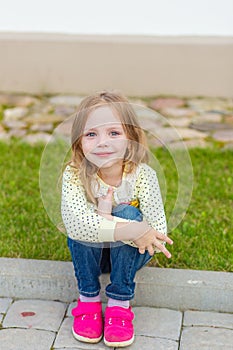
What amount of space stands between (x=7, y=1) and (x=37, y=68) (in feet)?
1.83

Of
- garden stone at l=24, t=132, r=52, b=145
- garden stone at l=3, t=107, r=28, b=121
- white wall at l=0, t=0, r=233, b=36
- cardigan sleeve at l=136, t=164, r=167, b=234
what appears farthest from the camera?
white wall at l=0, t=0, r=233, b=36

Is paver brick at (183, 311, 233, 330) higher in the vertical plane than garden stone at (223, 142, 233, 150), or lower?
higher

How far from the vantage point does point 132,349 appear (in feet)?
9.73

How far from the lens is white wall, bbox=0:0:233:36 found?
5.76 m

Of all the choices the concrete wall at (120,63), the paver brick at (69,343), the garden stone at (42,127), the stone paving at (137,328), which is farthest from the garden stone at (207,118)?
the paver brick at (69,343)

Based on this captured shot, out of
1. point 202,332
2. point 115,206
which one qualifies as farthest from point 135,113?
point 202,332

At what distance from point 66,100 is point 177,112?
875 mm

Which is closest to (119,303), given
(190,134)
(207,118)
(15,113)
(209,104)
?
(190,134)

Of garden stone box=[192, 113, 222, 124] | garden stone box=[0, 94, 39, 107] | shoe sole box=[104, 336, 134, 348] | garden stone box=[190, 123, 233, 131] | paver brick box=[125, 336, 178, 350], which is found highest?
shoe sole box=[104, 336, 134, 348]

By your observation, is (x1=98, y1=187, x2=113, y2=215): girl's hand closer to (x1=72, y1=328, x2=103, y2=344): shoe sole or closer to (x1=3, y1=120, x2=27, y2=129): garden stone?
(x1=72, y1=328, x2=103, y2=344): shoe sole

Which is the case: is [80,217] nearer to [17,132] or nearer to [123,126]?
[123,126]

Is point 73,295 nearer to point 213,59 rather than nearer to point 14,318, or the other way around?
point 14,318

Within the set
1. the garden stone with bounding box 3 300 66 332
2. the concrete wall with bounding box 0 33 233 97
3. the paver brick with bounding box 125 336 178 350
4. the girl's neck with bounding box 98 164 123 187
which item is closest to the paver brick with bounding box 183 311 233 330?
the paver brick with bounding box 125 336 178 350

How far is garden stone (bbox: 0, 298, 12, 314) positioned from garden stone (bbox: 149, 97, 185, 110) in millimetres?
2744
